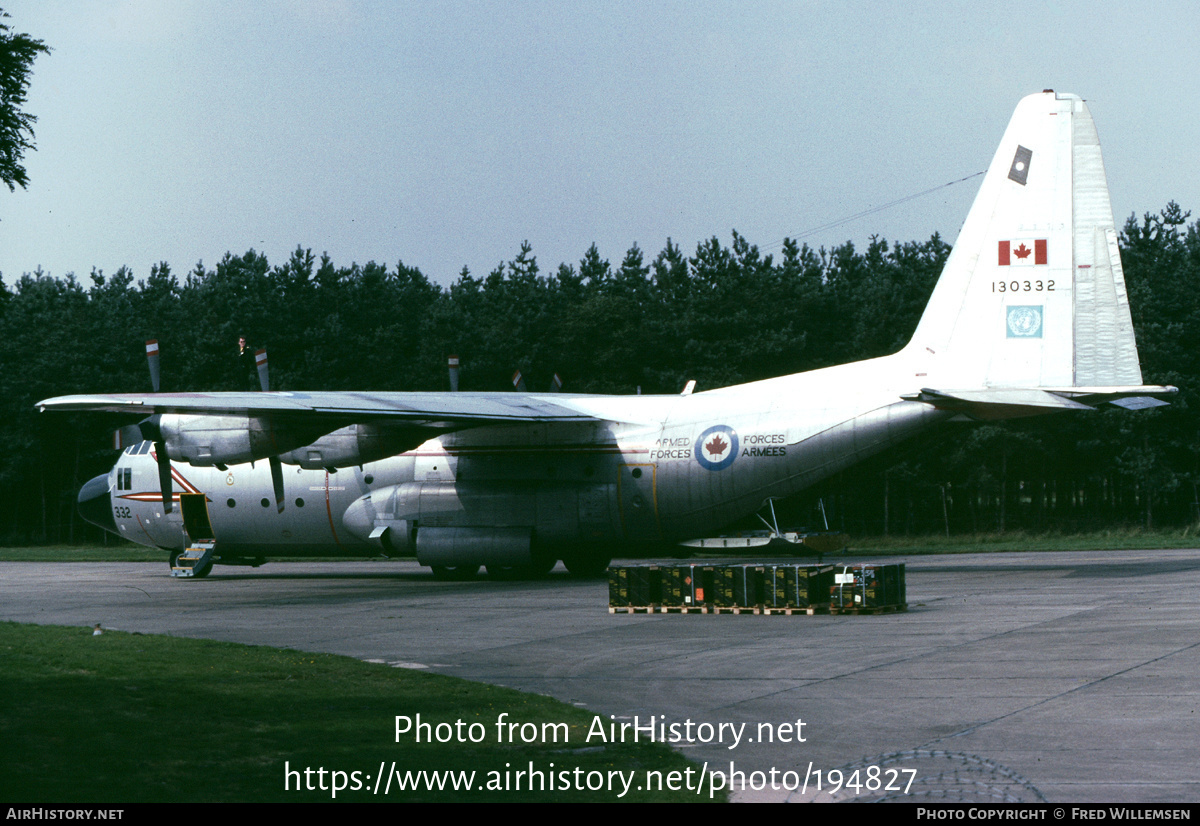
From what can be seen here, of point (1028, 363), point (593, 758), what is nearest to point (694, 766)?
point (593, 758)

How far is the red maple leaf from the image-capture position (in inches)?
951

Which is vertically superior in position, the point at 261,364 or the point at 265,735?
the point at 261,364

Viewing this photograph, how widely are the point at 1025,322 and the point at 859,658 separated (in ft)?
37.6

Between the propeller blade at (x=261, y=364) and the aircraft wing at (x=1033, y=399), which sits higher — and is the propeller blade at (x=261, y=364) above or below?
above

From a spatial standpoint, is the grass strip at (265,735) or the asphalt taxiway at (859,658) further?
the asphalt taxiway at (859,658)

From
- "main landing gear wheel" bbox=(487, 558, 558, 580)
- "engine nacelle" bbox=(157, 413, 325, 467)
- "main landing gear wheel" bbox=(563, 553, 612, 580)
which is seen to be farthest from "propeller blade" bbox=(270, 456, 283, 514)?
"main landing gear wheel" bbox=(563, 553, 612, 580)

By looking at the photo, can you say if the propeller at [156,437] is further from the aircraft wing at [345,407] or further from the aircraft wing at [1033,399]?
the aircraft wing at [1033,399]

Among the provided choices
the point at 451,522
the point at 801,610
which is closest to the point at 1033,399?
the point at 801,610

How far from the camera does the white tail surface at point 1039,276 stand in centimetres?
2202

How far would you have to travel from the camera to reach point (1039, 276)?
22594 millimetres

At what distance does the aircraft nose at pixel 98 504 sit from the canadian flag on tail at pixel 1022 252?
72.4 ft

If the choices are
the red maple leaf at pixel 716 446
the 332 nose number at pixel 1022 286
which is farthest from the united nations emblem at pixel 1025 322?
A: the red maple leaf at pixel 716 446

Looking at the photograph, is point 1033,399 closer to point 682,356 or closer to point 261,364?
point 261,364
